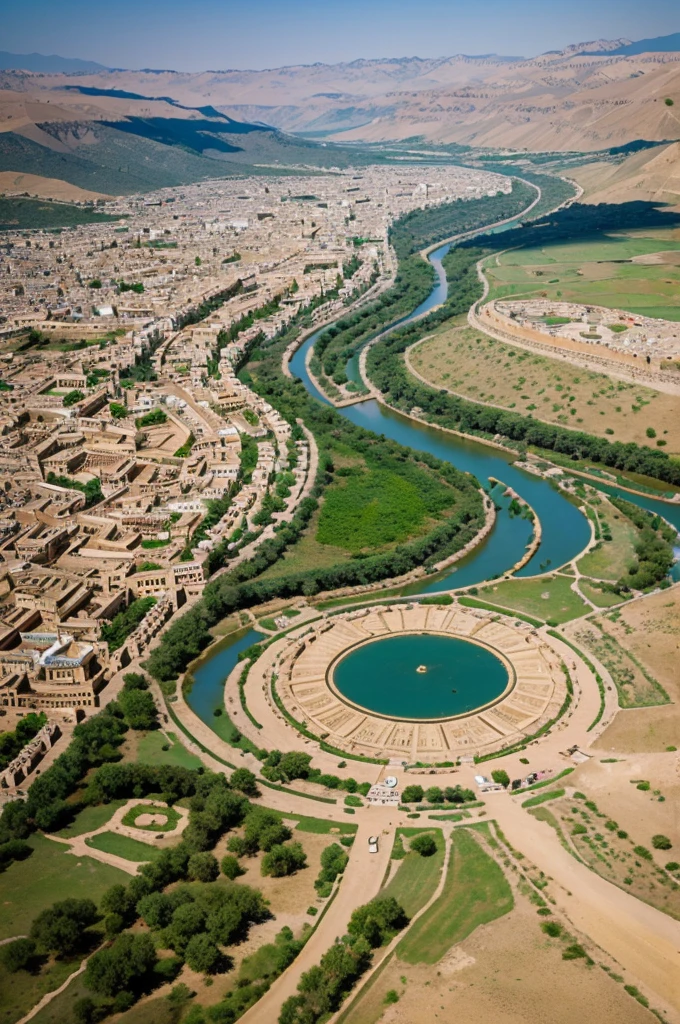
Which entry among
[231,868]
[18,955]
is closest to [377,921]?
[231,868]

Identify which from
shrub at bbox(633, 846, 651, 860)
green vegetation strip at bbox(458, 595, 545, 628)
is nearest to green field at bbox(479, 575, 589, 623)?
green vegetation strip at bbox(458, 595, 545, 628)

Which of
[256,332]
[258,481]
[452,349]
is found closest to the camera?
[258,481]

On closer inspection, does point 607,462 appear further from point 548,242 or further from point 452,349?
point 548,242

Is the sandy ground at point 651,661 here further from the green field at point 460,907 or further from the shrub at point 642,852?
the green field at point 460,907

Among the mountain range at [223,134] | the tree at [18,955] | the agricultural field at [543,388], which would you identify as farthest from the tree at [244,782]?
the mountain range at [223,134]

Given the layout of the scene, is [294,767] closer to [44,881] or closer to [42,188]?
[44,881]

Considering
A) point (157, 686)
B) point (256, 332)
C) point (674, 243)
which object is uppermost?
point (674, 243)

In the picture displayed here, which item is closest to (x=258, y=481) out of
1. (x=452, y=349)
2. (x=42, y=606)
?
(x=42, y=606)
